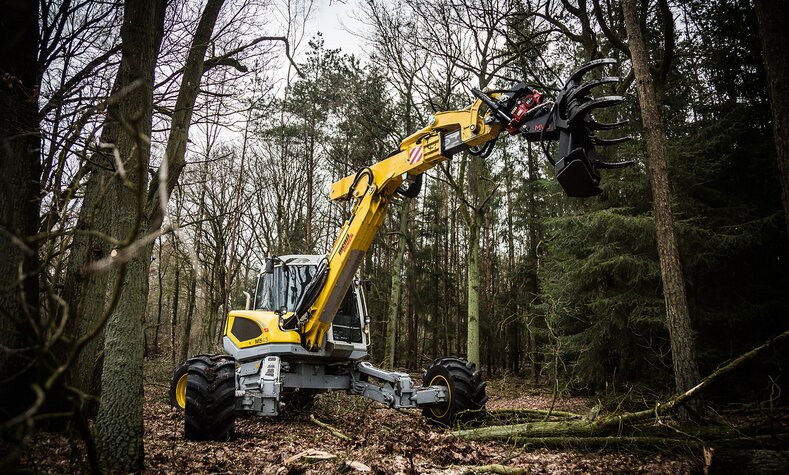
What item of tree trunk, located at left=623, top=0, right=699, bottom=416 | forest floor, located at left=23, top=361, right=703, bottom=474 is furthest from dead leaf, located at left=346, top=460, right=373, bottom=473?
tree trunk, located at left=623, top=0, right=699, bottom=416

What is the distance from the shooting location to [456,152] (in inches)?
241

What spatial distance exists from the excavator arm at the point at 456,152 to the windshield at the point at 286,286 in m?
0.85

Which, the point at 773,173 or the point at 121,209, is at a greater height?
the point at 773,173

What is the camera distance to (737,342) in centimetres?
1066

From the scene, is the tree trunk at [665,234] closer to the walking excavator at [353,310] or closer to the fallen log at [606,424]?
the fallen log at [606,424]

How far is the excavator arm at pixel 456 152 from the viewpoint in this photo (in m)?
4.62

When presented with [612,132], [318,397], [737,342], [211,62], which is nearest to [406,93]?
[612,132]

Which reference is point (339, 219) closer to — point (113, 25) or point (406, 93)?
point (406, 93)

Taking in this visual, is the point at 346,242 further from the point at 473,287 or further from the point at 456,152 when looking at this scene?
the point at 473,287

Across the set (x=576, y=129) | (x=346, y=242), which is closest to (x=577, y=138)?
(x=576, y=129)

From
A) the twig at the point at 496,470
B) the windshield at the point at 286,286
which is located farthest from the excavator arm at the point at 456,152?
the twig at the point at 496,470

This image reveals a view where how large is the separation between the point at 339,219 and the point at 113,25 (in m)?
15.4

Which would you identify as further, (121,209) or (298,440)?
(298,440)

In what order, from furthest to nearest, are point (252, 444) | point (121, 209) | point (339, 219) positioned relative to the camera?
Answer: point (339, 219) < point (252, 444) < point (121, 209)
